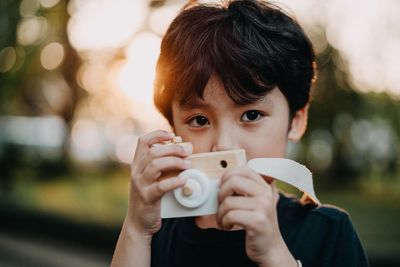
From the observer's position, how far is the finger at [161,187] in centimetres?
94

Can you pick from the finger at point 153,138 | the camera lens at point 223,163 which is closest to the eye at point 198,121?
the finger at point 153,138

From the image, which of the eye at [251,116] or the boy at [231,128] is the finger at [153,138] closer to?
the boy at [231,128]

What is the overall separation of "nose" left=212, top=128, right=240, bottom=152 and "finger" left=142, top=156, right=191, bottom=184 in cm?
14

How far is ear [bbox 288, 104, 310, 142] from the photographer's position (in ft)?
4.34

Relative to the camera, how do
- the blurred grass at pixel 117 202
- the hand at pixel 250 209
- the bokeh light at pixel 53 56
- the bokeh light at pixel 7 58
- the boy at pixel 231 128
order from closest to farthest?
the hand at pixel 250 209
the boy at pixel 231 128
the bokeh light at pixel 7 58
the blurred grass at pixel 117 202
the bokeh light at pixel 53 56

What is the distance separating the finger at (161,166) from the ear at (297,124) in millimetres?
439

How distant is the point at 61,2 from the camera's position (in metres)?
6.40

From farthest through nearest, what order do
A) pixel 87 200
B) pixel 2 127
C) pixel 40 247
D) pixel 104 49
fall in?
1. pixel 2 127
2. pixel 87 200
3. pixel 104 49
4. pixel 40 247

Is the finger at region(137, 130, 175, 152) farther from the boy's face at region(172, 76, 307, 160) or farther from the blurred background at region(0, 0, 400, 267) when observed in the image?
the blurred background at region(0, 0, 400, 267)

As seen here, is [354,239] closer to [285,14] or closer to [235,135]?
[235,135]

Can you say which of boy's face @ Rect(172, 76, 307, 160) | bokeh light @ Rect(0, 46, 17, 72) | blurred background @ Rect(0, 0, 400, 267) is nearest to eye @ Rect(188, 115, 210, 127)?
boy's face @ Rect(172, 76, 307, 160)

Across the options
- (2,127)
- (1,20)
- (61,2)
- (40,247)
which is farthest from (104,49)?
(2,127)

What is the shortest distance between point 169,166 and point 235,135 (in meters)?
0.21

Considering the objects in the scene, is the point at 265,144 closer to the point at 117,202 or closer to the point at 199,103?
the point at 199,103
